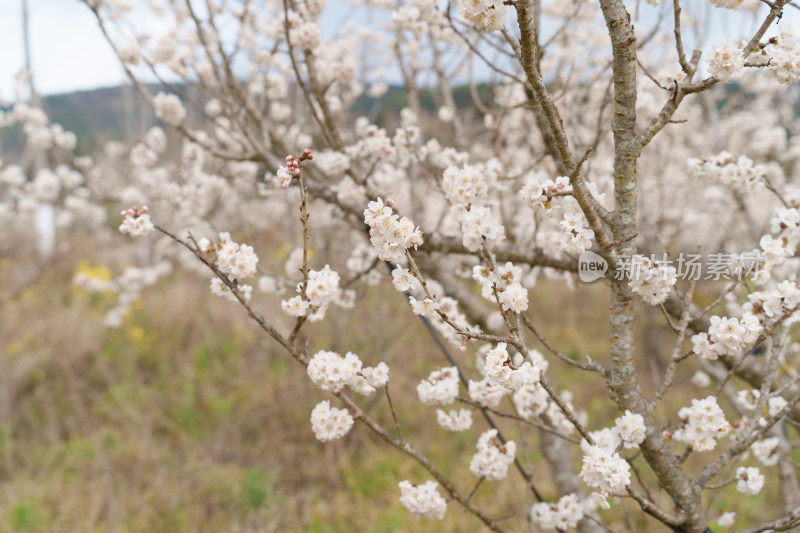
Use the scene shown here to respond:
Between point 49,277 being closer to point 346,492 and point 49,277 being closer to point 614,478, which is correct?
point 346,492

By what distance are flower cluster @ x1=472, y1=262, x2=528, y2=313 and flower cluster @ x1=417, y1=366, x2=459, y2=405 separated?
50 cm

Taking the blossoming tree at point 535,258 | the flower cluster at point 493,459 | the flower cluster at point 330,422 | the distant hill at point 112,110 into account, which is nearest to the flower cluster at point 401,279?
the blossoming tree at point 535,258

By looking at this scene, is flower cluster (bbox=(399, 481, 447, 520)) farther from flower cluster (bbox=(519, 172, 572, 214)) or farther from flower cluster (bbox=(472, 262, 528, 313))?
flower cluster (bbox=(519, 172, 572, 214))

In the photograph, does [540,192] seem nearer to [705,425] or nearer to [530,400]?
[705,425]

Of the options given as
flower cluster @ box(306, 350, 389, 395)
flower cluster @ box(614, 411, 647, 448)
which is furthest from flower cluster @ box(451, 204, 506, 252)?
flower cluster @ box(614, 411, 647, 448)

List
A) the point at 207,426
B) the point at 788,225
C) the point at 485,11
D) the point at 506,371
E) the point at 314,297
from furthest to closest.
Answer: the point at 207,426, the point at 788,225, the point at 314,297, the point at 506,371, the point at 485,11

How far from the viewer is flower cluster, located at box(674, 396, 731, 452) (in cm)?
142

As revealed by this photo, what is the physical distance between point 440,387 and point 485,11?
1.16 meters

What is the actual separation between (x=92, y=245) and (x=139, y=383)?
6.07 m

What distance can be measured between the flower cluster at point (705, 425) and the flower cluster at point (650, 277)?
0.35 m

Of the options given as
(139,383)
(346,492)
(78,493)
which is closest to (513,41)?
(346,492)

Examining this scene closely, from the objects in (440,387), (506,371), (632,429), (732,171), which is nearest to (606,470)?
(632,429)

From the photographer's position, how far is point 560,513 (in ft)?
5.88

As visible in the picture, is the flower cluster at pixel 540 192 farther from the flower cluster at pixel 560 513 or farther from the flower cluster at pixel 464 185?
the flower cluster at pixel 560 513
